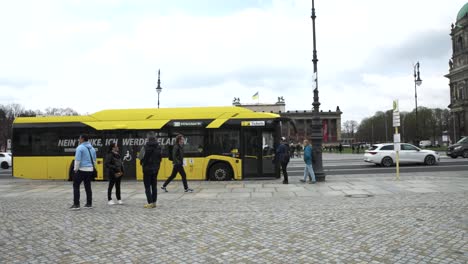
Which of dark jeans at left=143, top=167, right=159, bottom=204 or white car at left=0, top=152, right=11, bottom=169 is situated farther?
white car at left=0, top=152, right=11, bottom=169

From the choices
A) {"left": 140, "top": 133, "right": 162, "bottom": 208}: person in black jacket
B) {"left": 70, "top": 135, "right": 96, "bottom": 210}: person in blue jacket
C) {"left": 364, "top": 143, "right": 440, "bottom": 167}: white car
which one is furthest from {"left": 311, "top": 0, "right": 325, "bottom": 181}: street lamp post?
{"left": 364, "top": 143, "right": 440, "bottom": 167}: white car

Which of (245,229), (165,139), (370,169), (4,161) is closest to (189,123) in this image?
(165,139)

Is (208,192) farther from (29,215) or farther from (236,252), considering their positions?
(236,252)

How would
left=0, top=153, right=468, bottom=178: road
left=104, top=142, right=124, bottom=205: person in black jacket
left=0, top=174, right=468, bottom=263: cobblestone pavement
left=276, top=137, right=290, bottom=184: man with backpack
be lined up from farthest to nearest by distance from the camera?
left=0, top=153, right=468, bottom=178: road → left=276, top=137, right=290, bottom=184: man with backpack → left=104, top=142, right=124, bottom=205: person in black jacket → left=0, top=174, right=468, bottom=263: cobblestone pavement

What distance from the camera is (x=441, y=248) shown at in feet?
19.9

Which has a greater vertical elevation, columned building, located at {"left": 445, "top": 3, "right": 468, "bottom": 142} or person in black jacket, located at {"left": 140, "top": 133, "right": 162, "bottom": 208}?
columned building, located at {"left": 445, "top": 3, "right": 468, "bottom": 142}

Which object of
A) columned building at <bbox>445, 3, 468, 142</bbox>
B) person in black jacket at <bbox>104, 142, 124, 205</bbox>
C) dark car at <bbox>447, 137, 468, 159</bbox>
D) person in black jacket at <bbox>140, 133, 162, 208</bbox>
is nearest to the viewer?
person in black jacket at <bbox>140, 133, 162, 208</bbox>

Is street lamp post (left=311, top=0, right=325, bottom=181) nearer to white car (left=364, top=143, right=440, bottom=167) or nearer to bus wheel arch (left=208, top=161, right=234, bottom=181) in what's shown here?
bus wheel arch (left=208, top=161, right=234, bottom=181)

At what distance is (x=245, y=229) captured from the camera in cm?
760

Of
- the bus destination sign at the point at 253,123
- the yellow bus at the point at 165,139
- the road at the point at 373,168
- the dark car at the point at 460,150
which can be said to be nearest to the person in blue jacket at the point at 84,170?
the yellow bus at the point at 165,139

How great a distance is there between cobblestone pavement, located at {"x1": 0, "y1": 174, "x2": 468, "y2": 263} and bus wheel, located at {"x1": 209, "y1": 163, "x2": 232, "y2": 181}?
542 centimetres

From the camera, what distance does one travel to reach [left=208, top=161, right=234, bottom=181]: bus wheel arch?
59.4 feet

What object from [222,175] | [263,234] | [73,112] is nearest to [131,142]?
[222,175]

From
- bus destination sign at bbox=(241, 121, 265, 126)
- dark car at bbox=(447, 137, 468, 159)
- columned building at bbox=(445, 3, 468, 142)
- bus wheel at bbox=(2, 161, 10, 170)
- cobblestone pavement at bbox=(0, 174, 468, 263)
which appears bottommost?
cobblestone pavement at bbox=(0, 174, 468, 263)
